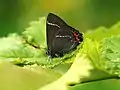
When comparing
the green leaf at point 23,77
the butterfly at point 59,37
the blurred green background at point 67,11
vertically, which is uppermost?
the blurred green background at point 67,11

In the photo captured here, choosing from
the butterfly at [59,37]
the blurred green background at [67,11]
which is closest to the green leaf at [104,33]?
the butterfly at [59,37]

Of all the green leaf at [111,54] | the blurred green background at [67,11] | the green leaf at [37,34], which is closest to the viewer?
the green leaf at [111,54]

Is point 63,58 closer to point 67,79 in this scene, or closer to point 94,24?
point 67,79

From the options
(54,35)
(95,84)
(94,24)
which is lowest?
(95,84)

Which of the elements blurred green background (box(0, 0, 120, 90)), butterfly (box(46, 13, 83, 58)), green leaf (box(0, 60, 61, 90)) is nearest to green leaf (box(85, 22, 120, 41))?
butterfly (box(46, 13, 83, 58))

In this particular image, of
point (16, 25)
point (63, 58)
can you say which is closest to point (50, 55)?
point (63, 58)

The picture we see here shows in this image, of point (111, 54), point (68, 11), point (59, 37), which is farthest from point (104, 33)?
point (68, 11)

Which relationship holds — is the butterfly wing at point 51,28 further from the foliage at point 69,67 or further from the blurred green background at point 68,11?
the blurred green background at point 68,11

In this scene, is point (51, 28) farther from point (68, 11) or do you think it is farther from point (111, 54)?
point (68, 11)
